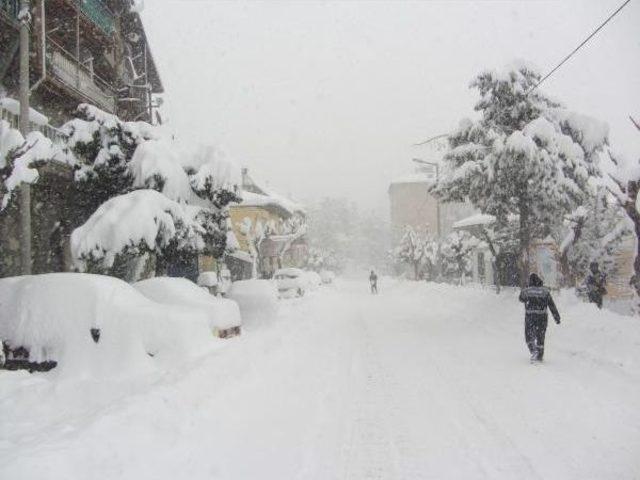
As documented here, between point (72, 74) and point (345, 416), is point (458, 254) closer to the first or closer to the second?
point (72, 74)

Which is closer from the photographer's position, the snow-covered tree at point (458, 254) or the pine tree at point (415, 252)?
the snow-covered tree at point (458, 254)

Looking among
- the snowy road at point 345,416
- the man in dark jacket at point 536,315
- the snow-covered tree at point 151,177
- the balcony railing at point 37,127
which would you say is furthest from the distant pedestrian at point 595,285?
the balcony railing at point 37,127

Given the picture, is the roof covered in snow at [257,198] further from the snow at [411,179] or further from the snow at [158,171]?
the snow at [411,179]

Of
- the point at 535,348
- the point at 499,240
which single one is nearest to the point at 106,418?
the point at 535,348

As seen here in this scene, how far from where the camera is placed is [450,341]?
1226cm

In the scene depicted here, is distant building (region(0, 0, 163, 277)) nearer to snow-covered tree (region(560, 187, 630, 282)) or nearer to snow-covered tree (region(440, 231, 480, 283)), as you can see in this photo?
snow-covered tree (region(560, 187, 630, 282))

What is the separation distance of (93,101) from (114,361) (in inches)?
565

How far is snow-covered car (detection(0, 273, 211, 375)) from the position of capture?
763 cm

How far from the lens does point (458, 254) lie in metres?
40.2

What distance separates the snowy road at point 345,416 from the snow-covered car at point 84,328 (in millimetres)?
396

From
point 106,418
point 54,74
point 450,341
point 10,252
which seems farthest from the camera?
point 54,74

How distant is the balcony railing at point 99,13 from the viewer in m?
19.5

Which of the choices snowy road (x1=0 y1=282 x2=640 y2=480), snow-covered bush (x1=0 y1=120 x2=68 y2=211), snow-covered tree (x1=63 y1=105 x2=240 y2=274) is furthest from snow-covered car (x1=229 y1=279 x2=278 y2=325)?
snow-covered bush (x1=0 y1=120 x2=68 y2=211)

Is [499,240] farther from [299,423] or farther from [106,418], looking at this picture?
[106,418]
